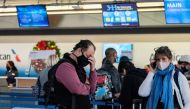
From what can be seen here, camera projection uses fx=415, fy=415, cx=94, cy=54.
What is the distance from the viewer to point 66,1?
1444 centimetres

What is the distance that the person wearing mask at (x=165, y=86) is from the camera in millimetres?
3639

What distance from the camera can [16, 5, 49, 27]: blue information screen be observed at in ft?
41.6

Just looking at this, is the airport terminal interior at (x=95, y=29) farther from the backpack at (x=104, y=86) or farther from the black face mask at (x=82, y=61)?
the black face mask at (x=82, y=61)

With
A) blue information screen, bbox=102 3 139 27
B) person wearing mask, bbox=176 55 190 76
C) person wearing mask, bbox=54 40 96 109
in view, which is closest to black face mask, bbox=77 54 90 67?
person wearing mask, bbox=54 40 96 109

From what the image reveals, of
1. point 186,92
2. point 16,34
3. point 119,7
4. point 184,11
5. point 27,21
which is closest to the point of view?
point 186,92

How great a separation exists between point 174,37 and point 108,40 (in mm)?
2295

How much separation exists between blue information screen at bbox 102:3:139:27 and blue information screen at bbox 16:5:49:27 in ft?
6.48

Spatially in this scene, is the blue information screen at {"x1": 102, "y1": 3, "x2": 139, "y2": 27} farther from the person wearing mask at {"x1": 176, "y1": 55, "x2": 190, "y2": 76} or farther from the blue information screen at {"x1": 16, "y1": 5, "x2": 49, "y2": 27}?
the person wearing mask at {"x1": 176, "y1": 55, "x2": 190, "y2": 76}

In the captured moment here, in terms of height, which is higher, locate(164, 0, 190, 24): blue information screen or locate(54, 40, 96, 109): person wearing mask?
locate(164, 0, 190, 24): blue information screen

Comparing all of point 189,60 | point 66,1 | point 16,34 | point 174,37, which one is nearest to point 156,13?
point 174,37

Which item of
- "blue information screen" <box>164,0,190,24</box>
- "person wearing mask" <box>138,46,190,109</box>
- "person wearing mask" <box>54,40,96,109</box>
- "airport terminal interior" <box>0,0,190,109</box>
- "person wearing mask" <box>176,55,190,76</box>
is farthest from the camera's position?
"airport terminal interior" <box>0,0,190,109</box>

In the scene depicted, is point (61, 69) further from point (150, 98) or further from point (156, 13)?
point (156, 13)

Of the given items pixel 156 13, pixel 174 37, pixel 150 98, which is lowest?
pixel 150 98

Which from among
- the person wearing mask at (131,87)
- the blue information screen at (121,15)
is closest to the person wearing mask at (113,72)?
the person wearing mask at (131,87)
